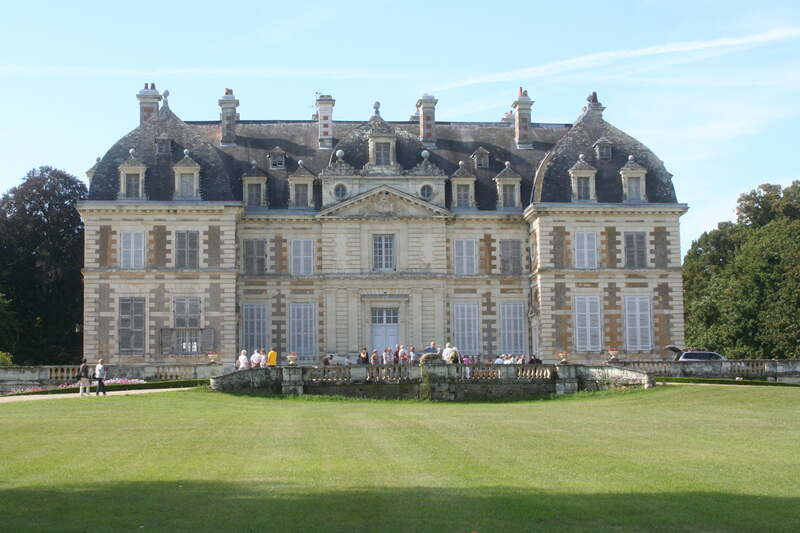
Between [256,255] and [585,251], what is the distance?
13690mm

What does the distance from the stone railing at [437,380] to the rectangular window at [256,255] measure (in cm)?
1106

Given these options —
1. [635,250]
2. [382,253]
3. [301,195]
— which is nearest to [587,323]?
[635,250]

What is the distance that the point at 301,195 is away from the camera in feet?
157

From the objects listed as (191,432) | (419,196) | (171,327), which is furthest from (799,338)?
(191,432)

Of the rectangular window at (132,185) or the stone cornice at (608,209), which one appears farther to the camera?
the stone cornice at (608,209)

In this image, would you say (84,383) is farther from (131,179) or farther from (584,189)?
(584,189)

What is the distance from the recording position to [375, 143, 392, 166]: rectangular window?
47.5 m

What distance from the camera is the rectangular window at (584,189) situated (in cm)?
4728

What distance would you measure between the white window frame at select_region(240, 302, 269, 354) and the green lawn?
20.4 m

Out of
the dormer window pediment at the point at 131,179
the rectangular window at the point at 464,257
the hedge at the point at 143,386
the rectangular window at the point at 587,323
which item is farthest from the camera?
the rectangular window at the point at 464,257

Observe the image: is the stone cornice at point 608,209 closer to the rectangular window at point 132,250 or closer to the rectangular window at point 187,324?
the rectangular window at point 187,324

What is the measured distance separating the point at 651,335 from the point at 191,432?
95.6ft

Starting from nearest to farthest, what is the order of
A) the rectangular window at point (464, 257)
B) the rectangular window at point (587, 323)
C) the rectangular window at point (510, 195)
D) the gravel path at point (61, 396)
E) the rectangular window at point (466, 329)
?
the gravel path at point (61, 396) < the rectangular window at point (587, 323) < the rectangular window at point (466, 329) < the rectangular window at point (464, 257) < the rectangular window at point (510, 195)

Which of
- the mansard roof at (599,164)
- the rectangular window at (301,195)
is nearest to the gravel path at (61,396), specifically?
the rectangular window at (301,195)
